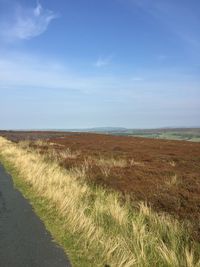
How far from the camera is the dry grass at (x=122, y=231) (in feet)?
21.8

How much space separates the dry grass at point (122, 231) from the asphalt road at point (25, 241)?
0.62 metres

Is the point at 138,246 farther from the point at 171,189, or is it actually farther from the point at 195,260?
the point at 171,189

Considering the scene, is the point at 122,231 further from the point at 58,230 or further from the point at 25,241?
the point at 25,241

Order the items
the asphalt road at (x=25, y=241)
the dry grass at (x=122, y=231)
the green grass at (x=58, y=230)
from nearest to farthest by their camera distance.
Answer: the dry grass at (x=122, y=231) → the asphalt road at (x=25, y=241) → the green grass at (x=58, y=230)

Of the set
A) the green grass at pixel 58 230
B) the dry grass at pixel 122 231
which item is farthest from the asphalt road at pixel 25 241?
the dry grass at pixel 122 231

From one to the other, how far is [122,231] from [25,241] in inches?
77.0

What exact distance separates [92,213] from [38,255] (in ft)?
10.1

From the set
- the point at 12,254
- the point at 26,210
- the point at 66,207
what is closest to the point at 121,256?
the point at 12,254

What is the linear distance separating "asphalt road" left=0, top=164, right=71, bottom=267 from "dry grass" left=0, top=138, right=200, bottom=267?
0.62 metres

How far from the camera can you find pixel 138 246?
7.13 m

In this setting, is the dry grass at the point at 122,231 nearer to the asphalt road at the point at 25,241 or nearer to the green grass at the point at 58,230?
the green grass at the point at 58,230

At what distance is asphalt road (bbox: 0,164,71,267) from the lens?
22.3 feet

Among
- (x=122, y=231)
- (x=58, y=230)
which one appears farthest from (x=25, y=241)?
(x=122, y=231)

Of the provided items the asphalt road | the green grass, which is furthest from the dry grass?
the asphalt road
